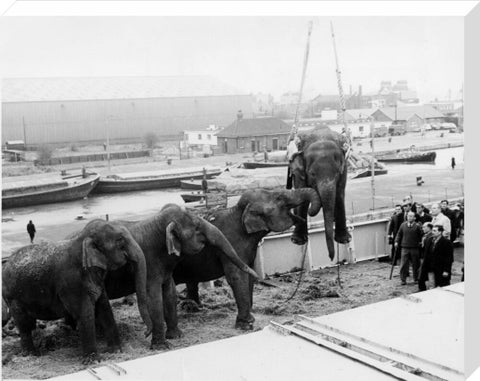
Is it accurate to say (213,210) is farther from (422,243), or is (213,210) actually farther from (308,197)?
(422,243)

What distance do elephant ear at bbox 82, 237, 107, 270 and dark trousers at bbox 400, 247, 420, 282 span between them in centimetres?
383

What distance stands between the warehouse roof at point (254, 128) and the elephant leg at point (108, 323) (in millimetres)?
2691

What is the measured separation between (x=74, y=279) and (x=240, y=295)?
5.57 feet

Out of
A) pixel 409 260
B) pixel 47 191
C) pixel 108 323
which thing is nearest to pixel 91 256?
pixel 108 323

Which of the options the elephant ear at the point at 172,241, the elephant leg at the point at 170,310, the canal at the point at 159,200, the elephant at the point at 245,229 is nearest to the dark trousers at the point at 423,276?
the elephant at the point at 245,229

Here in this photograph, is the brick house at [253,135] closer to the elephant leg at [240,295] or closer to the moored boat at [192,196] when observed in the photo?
the moored boat at [192,196]

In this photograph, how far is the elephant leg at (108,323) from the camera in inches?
275

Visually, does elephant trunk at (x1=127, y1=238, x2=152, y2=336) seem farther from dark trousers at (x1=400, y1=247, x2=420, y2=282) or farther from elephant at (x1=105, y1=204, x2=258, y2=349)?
dark trousers at (x1=400, y1=247, x2=420, y2=282)

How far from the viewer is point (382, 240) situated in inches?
419

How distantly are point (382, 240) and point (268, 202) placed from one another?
3354 millimetres

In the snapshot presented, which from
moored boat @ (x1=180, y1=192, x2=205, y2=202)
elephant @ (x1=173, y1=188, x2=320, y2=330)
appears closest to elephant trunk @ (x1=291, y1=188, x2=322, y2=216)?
elephant @ (x1=173, y1=188, x2=320, y2=330)

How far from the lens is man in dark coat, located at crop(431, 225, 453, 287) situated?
334 inches

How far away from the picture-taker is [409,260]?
30.2 feet

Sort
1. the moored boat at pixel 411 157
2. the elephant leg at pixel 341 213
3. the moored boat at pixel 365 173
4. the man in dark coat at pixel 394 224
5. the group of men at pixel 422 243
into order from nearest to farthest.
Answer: the elephant leg at pixel 341 213
the group of men at pixel 422 243
the man in dark coat at pixel 394 224
the moored boat at pixel 365 173
the moored boat at pixel 411 157
